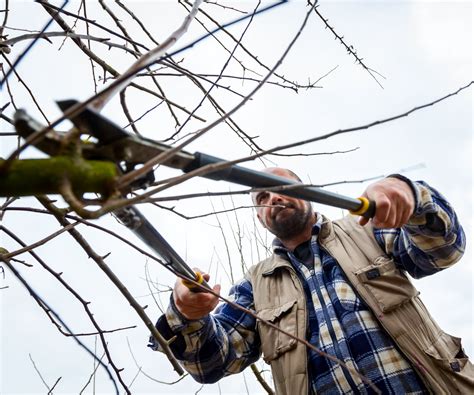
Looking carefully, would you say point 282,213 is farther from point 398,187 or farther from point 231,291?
point 398,187

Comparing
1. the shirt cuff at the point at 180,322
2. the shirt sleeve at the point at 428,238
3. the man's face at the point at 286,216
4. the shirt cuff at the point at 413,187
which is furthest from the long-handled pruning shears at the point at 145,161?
the man's face at the point at 286,216

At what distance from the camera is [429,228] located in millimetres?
1779

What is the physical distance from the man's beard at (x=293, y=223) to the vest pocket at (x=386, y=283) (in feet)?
1.45

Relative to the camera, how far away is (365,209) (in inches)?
51.0

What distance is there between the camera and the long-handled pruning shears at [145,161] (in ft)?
2.44

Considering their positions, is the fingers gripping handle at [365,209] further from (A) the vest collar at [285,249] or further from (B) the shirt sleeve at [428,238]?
(A) the vest collar at [285,249]

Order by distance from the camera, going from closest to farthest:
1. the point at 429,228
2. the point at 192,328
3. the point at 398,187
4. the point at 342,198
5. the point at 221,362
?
the point at 342,198, the point at 398,187, the point at 429,228, the point at 192,328, the point at 221,362

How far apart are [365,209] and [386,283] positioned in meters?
0.74

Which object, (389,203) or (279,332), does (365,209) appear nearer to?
(389,203)

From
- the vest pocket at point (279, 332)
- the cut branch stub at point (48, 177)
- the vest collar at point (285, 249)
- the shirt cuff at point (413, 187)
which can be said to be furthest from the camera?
the vest collar at point (285, 249)

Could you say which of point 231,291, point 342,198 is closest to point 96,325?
point 342,198

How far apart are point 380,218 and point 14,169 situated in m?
0.99

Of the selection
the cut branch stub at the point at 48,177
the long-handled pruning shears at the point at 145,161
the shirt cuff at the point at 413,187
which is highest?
the shirt cuff at the point at 413,187

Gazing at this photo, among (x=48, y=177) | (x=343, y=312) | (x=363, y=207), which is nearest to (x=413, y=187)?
(x=363, y=207)
